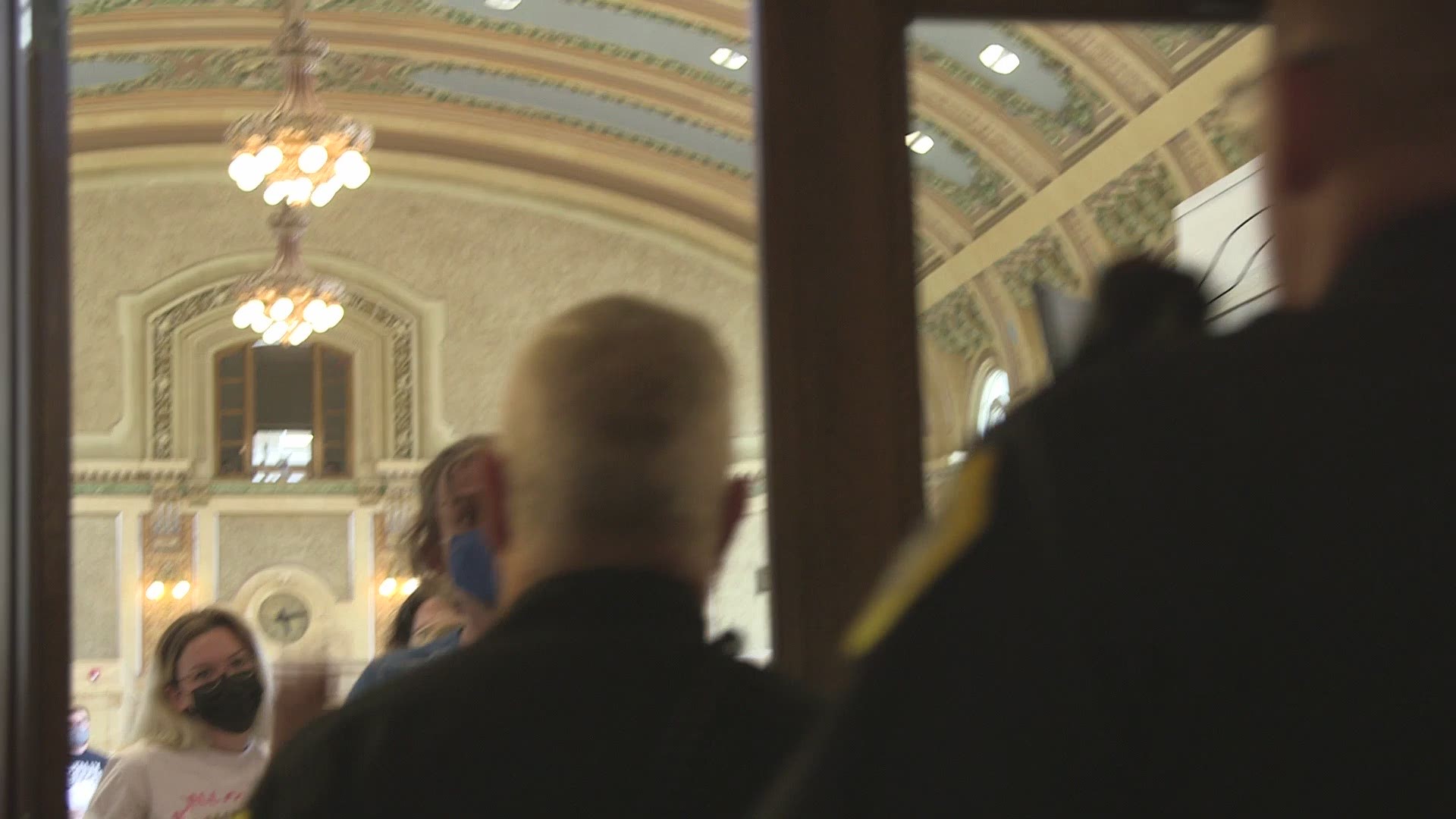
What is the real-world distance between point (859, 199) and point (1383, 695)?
5.26ft

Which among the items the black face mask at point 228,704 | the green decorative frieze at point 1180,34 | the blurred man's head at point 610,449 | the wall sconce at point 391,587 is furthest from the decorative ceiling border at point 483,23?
the blurred man's head at point 610,449

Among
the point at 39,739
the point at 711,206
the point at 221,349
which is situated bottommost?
the point at 39,739

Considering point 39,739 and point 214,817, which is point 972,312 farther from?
point 214,817

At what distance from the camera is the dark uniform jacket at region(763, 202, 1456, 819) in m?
0.65

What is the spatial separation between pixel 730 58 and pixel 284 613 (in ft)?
25.5

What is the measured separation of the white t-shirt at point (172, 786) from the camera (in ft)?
10.9

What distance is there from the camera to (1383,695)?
65 cm

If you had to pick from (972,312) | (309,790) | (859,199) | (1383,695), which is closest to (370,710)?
(309,790)

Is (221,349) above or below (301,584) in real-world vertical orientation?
above

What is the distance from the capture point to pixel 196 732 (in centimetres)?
341

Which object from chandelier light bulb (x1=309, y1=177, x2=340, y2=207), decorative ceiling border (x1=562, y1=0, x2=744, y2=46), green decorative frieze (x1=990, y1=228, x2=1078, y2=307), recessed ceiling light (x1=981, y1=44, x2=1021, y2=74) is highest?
decorative ceiling border (x1=562, y1=0, x2=744, y2=46)

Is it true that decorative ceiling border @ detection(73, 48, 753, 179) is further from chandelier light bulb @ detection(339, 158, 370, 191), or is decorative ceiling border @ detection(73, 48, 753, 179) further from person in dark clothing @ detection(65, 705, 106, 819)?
person in dark clothing @ detection(65, 705, 106, 819)

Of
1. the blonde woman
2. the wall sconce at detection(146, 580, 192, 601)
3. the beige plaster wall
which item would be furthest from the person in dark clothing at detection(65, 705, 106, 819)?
the beige plaster wall

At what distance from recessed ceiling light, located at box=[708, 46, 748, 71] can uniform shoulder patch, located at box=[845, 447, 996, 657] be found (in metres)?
16.3
